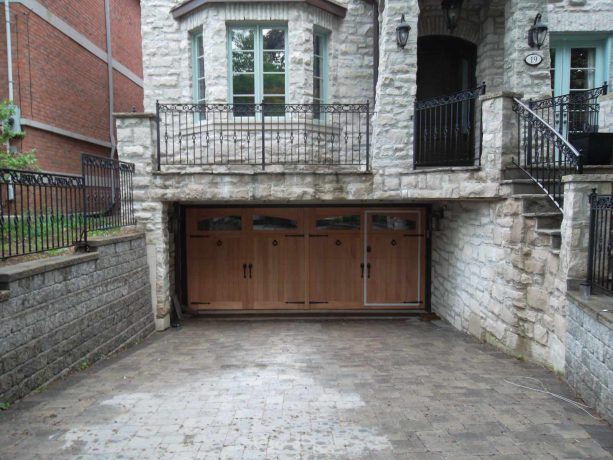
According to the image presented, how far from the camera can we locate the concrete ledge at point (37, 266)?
→ 3.94 m

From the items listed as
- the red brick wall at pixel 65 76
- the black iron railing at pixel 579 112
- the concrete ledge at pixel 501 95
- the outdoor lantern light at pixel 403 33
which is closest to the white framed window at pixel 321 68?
the outdoor lantern light at pixel 403 33

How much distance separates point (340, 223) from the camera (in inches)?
348

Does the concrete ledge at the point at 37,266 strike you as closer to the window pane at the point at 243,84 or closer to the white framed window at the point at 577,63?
the window pane at the point at 243,84

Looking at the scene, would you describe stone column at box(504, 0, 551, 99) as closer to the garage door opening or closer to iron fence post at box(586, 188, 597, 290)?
the garage door opening

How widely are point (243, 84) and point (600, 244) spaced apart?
6.62 metres

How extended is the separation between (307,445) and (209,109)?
5974 millimetres

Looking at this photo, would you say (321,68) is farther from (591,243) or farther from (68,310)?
(68,310)

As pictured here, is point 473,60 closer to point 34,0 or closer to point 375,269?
point 375,269

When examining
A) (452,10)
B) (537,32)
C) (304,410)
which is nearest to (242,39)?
(452,10)

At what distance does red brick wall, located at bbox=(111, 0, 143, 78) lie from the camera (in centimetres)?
1219

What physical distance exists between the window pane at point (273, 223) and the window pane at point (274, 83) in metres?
2.49

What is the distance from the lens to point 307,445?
3344 millimetres

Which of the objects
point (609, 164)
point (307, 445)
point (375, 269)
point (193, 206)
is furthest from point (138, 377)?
point (609, 164)

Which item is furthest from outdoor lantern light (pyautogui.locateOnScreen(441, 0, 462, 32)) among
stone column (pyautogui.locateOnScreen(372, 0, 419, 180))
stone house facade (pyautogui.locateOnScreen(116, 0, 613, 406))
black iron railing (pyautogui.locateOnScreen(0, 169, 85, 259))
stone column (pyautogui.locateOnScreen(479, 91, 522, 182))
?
black iron railing (pyautogui.locateOnScreen(0, 169, 85, 259))
